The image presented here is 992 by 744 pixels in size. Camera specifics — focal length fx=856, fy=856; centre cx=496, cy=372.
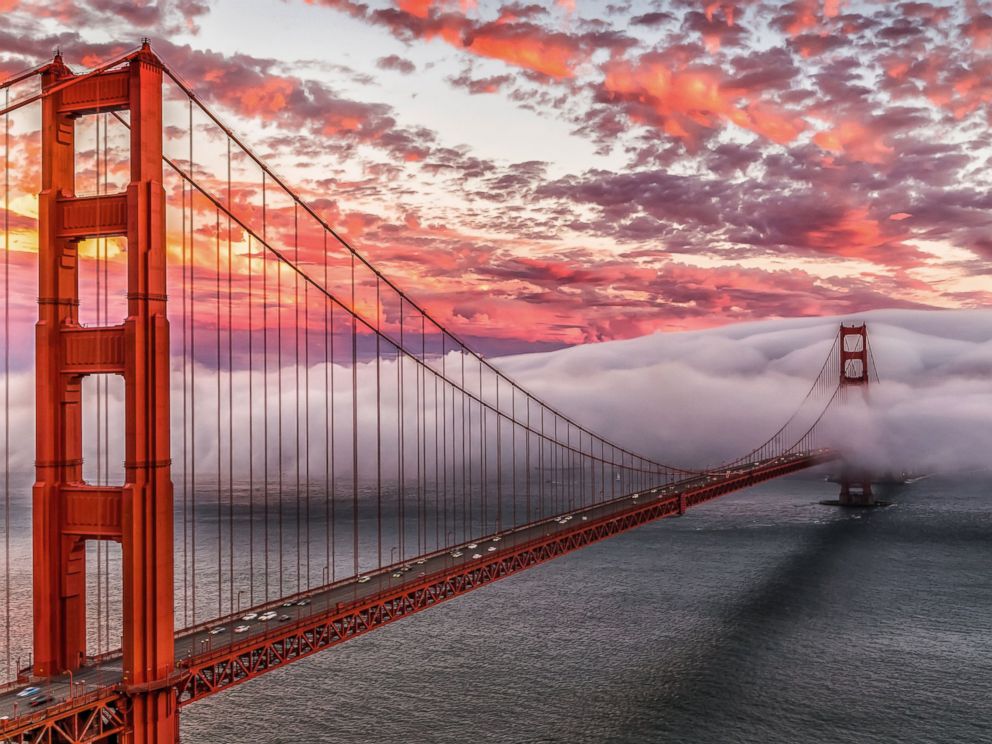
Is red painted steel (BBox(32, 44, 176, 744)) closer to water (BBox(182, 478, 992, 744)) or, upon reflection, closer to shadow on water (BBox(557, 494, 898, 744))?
water (BBox(182, 478, 992, 744))

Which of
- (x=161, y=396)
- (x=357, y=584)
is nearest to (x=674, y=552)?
(x=357, y=584)

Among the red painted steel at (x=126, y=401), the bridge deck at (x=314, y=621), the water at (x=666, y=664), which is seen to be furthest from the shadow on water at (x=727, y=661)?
the red painted steel at (x=126, y=401)

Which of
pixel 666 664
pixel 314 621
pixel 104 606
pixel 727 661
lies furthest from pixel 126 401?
pixel 104 606

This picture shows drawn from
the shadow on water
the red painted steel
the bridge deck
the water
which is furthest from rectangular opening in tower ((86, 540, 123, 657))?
the shadow on water

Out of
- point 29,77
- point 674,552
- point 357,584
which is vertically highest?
point 29,77

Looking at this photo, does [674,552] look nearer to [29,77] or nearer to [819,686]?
[819,686]

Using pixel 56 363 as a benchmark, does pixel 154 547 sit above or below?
below
